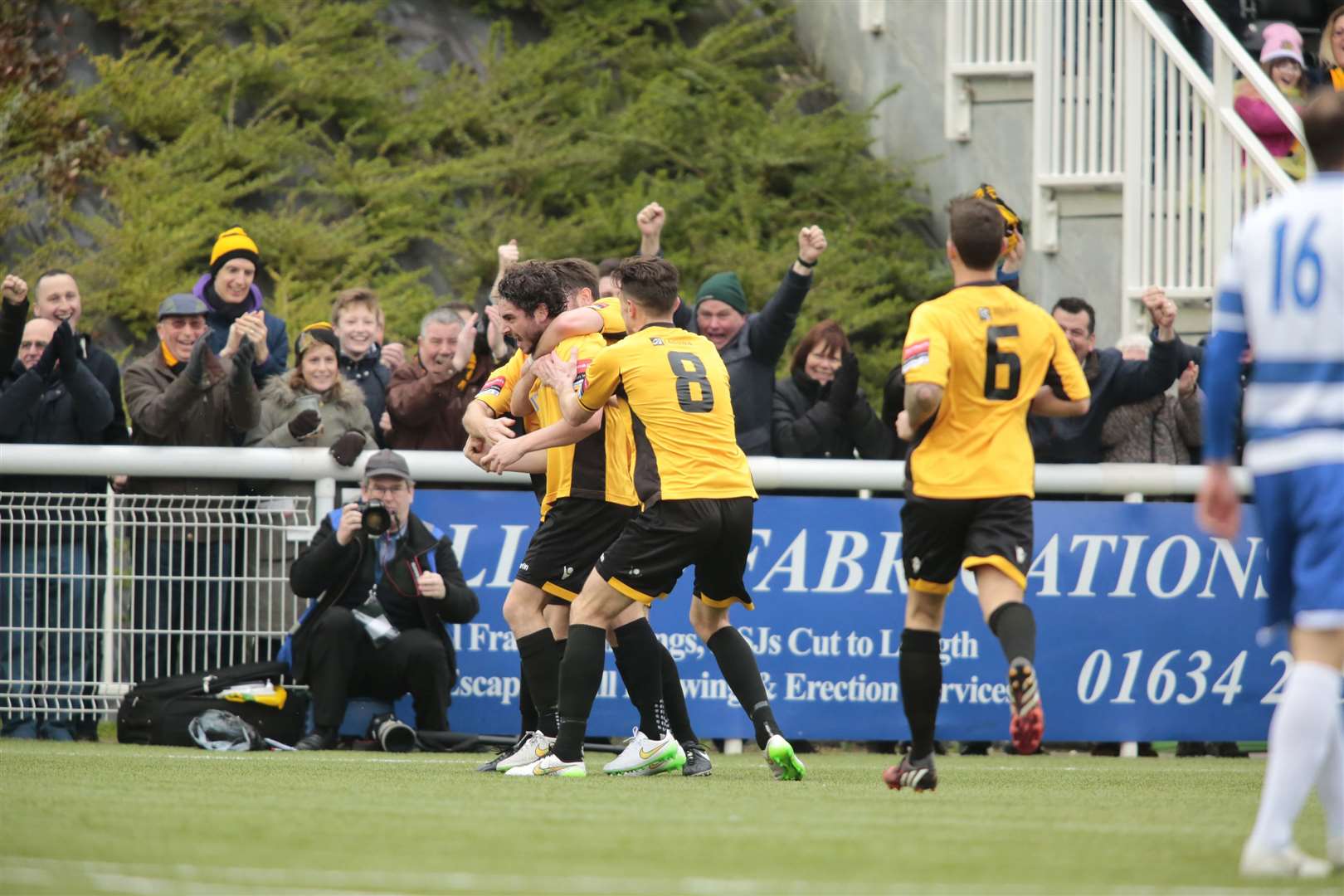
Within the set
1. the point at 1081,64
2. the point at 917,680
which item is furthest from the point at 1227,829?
the point at 1081,64

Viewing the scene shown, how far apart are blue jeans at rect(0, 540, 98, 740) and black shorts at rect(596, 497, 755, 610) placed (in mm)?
3703

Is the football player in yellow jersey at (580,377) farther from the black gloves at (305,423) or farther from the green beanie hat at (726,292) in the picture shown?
the green beanie hat at (726,292)

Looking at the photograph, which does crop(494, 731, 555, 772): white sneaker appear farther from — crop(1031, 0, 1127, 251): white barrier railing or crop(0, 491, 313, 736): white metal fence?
crop(1031, 0, 1127, 251): white barrier railing

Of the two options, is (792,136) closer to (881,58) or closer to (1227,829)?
(881,58)

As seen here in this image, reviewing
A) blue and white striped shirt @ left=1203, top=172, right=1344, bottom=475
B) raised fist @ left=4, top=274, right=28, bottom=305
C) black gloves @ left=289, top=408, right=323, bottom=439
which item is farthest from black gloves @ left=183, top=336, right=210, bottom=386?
blue and white striped shirt @ left=1203, top=172, right=1344, bottom=475

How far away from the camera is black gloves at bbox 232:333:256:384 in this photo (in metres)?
A: 10.0

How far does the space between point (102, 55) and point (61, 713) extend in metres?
7.61

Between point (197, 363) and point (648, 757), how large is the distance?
3386 mm

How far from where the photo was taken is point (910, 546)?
23.0 ft

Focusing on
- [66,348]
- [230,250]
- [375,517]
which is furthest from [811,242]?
[66,348]

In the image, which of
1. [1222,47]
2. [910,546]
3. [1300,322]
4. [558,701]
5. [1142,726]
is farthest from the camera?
[1222,47]

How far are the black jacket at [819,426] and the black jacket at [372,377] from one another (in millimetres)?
2242

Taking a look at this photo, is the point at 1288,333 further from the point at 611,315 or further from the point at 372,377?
the point at 372,377

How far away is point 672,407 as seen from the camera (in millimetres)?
7824
